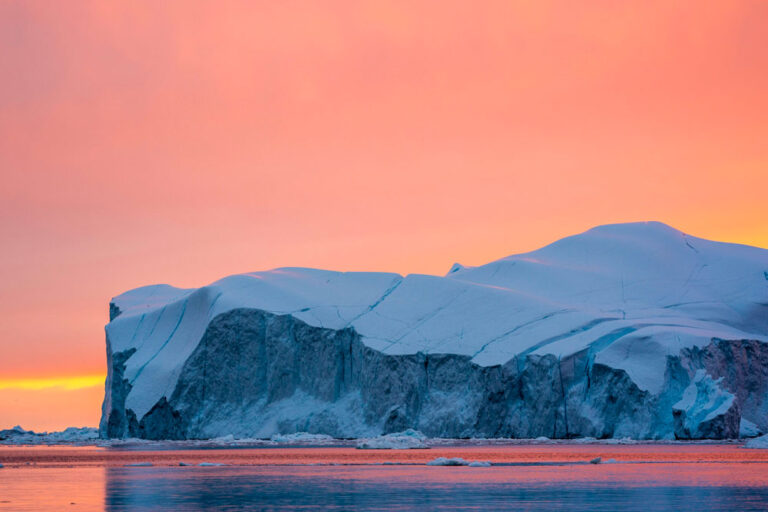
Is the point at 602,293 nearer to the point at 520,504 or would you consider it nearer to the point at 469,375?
the point at 469,375

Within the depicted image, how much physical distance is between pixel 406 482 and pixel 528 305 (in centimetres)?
2921

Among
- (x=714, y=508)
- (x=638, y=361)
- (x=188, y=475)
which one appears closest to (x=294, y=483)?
(x=188, y=475)

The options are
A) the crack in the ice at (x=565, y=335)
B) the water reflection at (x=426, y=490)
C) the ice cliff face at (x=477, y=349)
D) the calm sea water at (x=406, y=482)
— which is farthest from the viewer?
the crack in the ice at (x=565, y=335)

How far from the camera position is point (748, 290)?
53.1 meters

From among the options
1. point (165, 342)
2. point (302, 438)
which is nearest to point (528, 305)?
point (302, 438)

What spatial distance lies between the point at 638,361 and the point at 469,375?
24.0 ft

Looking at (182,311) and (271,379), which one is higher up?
(182,311)

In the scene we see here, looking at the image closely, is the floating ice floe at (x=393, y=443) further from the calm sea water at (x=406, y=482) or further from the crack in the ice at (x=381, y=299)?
the crack in the ice at (x=381, y=299)

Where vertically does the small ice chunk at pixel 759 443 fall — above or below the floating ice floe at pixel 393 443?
below

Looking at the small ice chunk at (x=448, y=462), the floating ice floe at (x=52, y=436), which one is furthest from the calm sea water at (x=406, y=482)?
the floating ice floe at (x=52, y=436)

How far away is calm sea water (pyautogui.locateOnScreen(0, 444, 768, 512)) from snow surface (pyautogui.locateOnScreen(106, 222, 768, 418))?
10.3 metres

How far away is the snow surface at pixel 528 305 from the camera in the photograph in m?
45.8

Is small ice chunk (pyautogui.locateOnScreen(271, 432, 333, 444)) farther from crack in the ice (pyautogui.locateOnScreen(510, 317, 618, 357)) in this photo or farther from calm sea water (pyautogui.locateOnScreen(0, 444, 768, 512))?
calm sea water (pyautogui.locateOnScreen(0, 444, 768, 512))

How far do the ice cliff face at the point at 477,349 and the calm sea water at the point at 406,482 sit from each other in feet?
23.9
